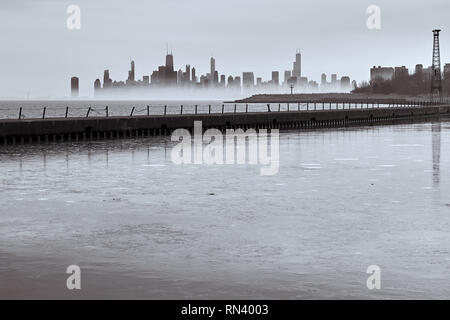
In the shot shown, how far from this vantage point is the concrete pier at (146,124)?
170 feet

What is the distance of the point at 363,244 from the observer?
1509 cm

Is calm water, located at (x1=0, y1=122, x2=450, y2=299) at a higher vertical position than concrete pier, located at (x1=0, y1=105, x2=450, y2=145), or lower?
lower

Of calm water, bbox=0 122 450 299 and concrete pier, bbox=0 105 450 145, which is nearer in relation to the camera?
calm water, bbox=0 122 450 299

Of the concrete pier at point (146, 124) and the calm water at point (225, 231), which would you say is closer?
the calm water at point (225, 231)

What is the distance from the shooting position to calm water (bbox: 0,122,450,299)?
11.9 m

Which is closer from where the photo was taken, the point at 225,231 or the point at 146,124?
the point at 225,231

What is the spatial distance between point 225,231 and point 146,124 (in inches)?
1840

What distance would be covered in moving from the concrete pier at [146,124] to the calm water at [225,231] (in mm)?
20439

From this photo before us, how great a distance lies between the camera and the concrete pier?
5178 cm

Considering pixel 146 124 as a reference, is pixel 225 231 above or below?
below

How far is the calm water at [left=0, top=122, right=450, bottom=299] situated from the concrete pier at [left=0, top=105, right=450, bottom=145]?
20.4 meters

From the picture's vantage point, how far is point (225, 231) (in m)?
16.6
